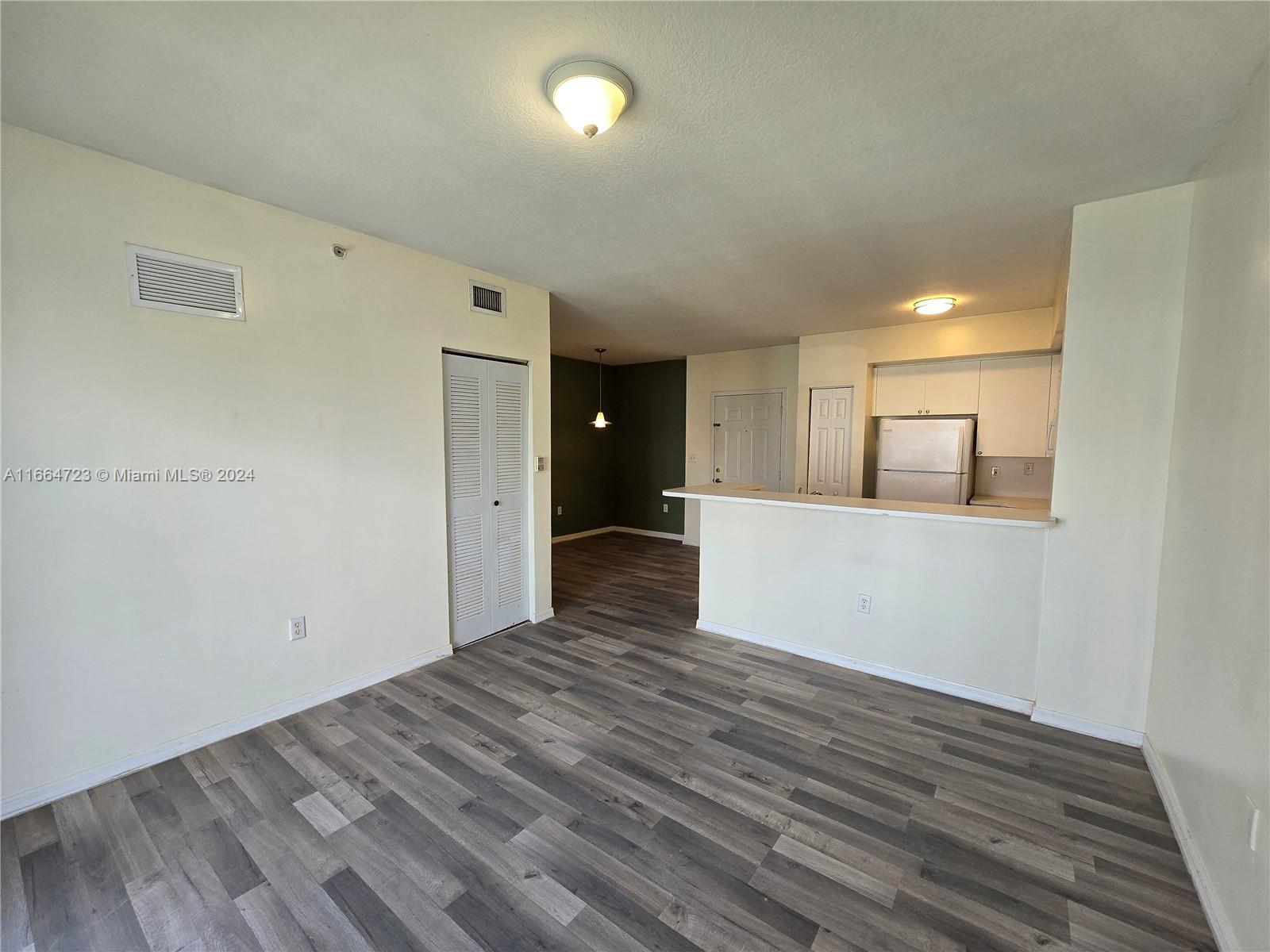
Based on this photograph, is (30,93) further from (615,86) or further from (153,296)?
(615,86)

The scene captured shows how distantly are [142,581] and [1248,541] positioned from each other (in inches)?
161

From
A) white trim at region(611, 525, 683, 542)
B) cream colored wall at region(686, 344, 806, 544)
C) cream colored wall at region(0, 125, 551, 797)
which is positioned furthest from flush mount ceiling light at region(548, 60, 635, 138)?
white trim at region(611, 525, 683, 542)

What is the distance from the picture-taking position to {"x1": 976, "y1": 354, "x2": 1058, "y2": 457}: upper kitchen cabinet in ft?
13.9

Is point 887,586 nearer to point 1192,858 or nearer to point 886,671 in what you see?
point 886,671

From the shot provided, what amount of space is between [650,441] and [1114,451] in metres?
5.55

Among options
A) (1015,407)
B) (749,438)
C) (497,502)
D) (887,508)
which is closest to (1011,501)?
(1015,407)

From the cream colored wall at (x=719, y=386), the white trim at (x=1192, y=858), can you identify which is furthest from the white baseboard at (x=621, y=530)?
the white trim at (x=1192, y=858)

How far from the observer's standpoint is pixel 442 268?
3271mm

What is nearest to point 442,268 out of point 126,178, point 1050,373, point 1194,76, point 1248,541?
point 126,178

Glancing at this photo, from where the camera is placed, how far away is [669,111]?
5.76 feet

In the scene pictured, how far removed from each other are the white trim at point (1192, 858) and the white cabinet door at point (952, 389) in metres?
3.00

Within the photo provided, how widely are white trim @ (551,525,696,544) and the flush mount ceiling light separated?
5852mm

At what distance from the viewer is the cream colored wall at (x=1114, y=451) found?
230 centimetres

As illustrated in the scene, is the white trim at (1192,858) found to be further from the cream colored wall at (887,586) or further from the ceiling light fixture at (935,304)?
the ceiling light fixture at (935,304)
